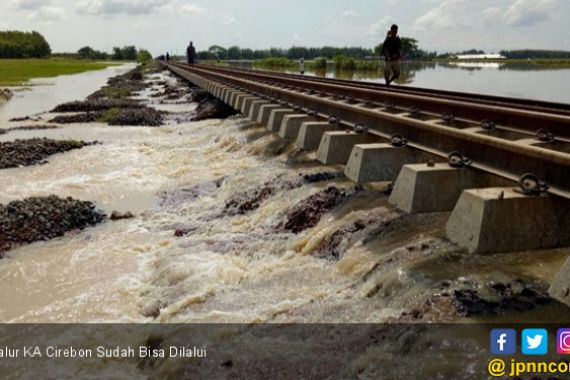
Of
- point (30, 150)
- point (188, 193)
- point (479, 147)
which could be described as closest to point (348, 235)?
point (479, 147)

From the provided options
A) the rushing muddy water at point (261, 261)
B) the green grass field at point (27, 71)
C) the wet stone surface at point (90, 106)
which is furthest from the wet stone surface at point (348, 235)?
the green grass field at point (27, 71)

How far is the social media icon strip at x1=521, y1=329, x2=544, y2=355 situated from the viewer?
9.57 ft

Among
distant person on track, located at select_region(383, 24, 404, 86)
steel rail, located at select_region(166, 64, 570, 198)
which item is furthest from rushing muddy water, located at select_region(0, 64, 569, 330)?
distant person on track, located at select_region(383, 24, 404, 86)

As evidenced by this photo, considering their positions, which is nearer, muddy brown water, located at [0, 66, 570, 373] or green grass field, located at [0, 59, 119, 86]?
muddy brown water, located at [0, 66, 570, 373]

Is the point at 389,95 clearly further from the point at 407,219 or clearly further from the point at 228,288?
the point at 228,288

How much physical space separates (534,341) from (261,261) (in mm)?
3356

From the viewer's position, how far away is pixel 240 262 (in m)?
5.92

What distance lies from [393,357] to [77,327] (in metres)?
3.31

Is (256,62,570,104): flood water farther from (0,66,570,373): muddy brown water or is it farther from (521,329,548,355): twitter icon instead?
(521,329,548,355): twitter icon

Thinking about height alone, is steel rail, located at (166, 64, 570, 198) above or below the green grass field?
below

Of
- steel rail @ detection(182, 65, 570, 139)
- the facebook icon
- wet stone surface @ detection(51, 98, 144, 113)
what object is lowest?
wet stone surface @ detection(51, 98, 144, 113)

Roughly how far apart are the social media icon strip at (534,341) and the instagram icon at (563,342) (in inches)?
2.7

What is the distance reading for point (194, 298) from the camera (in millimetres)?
5090

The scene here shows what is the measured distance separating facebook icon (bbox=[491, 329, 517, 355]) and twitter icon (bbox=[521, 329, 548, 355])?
0.05 meters
